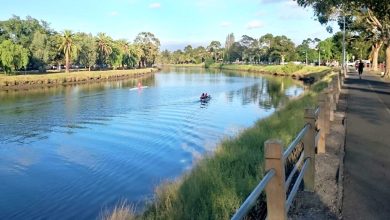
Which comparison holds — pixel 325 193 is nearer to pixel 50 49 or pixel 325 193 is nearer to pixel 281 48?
pixel 50 49

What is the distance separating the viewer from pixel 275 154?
12.9 feet

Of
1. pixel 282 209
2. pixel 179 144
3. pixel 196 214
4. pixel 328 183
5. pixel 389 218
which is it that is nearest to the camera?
pixel 282 209

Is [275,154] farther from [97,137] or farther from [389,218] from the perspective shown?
[97,137]

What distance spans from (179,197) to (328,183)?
3182 millimetres

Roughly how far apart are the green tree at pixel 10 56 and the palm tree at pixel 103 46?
36.3m

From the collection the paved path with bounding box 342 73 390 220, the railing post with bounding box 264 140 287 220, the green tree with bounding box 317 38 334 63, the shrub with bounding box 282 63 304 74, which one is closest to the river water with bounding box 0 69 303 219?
the paved path with bounding box 342 73 390 220

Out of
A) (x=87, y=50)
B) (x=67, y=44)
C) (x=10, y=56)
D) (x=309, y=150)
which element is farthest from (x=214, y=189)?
(x=87, y=50)

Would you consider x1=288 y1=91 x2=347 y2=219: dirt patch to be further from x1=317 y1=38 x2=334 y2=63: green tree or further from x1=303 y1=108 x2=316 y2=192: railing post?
x1=317 y1=38 x2=334 y2=63: green tree

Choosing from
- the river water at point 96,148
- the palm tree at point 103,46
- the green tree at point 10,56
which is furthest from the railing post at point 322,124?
the palm tree at point 103,46

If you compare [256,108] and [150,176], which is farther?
[256,108]

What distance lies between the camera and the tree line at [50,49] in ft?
240

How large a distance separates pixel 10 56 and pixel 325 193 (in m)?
70.8

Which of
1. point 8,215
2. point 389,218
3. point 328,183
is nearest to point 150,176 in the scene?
point 8,215

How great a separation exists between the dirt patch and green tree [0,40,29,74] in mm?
68202
